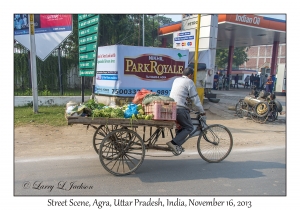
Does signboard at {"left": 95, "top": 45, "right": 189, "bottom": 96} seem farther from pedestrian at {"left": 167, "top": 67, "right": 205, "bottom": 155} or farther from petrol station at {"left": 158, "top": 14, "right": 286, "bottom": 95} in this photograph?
pedestrian at {"left": 167, "top": 67, "right": 205, "bottom": 155}

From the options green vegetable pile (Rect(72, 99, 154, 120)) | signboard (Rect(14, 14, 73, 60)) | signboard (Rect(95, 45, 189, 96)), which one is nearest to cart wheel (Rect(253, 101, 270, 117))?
signboard (Rect(95, 45, 189, 96))

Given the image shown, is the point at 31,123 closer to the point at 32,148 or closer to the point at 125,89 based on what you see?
the point at 32,148

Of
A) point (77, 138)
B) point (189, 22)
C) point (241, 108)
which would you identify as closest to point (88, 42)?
point (77, 138)

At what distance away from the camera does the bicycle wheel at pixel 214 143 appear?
4.78 meters

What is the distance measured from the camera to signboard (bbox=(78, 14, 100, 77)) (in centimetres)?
804

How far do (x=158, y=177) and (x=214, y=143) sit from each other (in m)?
1.40

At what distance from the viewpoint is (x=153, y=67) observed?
30.0 feet

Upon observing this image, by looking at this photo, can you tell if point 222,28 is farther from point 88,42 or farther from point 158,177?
point 158,177

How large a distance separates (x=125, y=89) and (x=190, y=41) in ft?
12.2

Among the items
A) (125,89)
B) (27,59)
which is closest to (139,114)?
(125,89)

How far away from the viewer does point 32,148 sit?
219 inches

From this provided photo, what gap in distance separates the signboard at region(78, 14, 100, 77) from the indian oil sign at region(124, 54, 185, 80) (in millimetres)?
1154

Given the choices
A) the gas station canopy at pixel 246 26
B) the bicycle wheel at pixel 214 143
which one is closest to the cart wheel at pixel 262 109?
the bicycle wheel at pixel 214 143

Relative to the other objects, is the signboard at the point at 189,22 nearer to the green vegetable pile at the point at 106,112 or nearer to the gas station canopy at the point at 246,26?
the gas station canopy at the point at 246,26
